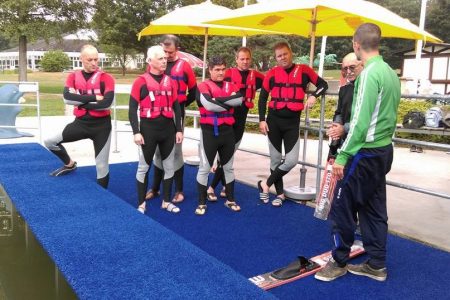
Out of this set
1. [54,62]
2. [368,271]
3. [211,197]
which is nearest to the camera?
[368,271]

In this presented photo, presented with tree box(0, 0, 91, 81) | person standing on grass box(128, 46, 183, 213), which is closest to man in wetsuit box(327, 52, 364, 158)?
person standing on grass box(128, 46, 183, 213)

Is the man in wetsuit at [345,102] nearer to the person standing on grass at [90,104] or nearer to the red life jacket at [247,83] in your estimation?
the red life jacket at [247,83]

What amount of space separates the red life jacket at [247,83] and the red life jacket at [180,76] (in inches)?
21.9

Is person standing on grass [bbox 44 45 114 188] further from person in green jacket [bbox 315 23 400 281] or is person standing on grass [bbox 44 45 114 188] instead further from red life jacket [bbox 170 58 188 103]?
person in green jacket [bbox 315 23 400 281]

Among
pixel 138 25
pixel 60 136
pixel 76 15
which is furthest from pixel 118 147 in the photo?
pixel 138 25

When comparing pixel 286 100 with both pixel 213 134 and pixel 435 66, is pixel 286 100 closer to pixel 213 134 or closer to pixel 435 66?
pixel 213 134

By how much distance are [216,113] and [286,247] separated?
1.59 metres

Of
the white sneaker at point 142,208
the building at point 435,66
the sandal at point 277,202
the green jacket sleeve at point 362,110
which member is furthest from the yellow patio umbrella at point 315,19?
the building at point 435,66

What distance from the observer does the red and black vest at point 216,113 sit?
460 cm

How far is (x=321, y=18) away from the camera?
518 cm

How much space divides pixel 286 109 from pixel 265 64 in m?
28.4

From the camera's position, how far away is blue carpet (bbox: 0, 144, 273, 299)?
235cm

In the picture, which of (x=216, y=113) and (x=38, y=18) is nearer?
(x=216, y=113)

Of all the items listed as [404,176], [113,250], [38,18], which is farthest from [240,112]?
[38,18]
